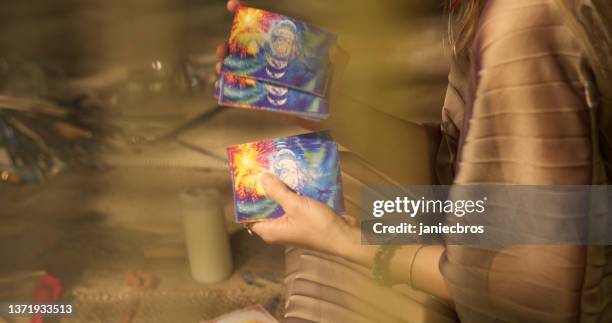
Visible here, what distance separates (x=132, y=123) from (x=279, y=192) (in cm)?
35

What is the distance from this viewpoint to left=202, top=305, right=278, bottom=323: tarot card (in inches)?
40.4

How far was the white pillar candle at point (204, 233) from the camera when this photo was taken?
1071mm

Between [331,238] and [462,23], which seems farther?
[331,238]

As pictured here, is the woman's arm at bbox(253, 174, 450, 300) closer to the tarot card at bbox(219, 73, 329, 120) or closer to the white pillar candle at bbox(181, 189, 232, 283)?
the tarot card at bbox(219, 73, 329, 120)

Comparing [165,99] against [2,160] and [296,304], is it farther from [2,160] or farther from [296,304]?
[296,304]

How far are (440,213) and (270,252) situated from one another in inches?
20.1

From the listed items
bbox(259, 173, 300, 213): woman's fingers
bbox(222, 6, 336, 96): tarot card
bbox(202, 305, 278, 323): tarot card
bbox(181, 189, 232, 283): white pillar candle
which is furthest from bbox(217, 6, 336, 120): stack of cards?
bbox(202, 305, 278, 323): tarot card

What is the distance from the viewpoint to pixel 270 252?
Result: 3.89 feet

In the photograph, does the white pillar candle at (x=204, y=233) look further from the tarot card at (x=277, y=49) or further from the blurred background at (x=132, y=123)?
the tarot card at (x=277, y=49)

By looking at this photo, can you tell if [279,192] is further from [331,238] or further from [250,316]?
[250,316]

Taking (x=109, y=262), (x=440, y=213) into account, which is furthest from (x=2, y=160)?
(x=440, y=213)

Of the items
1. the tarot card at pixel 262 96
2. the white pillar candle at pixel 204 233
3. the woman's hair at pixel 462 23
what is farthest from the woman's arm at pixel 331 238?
the woman's hair at pixel 462 23

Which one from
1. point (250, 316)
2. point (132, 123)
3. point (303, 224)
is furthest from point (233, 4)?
point (250, 316)

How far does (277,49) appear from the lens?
2.68ft
